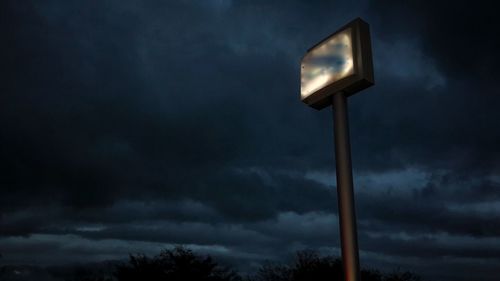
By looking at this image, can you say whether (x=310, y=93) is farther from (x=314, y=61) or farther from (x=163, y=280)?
(x=163, y=280)

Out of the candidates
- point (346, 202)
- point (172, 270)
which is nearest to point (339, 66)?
point (346, 202)

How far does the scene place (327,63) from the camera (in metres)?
3.79

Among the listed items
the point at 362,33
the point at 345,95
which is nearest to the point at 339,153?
the point at 345,95

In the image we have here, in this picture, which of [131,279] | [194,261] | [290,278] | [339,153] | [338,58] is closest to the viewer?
[339,153]

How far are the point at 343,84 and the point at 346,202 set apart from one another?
1039mm

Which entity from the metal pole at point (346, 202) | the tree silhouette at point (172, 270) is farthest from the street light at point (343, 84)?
the tree silhouette at point (172, 270)

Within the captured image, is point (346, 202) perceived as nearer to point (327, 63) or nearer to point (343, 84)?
point (343, 84)

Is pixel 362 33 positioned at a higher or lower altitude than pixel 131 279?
higher

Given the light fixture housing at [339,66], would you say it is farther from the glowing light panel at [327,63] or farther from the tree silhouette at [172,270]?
the tree silhouette at [172,270]

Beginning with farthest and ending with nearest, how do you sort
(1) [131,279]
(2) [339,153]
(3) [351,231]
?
(1) [131,279] < (2) [339,153] < (3) [351,231]

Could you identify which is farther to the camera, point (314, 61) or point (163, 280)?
point (163, 280)

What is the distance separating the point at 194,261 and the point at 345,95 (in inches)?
876

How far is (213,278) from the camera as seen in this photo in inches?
934

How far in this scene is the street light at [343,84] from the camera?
10.6 ft
